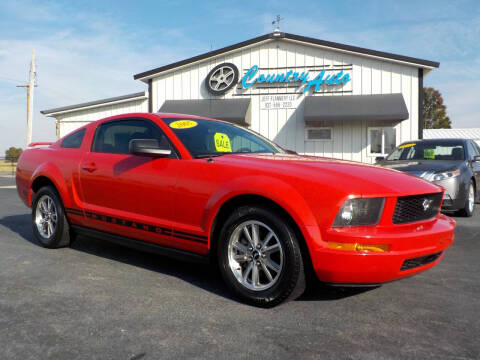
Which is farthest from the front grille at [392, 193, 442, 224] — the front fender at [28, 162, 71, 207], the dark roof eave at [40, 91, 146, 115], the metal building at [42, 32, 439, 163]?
the dark roof eave at [40, 91, 146, 115]

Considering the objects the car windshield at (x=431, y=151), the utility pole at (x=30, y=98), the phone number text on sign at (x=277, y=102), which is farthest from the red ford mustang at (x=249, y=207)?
the utility pole at (x=30, y=98)

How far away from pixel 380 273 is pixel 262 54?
51.4ft

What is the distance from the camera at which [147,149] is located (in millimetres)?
3578

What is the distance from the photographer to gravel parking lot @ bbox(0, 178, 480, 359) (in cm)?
235

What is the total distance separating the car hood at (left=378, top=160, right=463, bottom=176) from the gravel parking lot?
10.5 ft

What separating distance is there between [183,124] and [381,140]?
13.8 metres

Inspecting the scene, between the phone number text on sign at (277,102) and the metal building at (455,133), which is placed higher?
the metal building at (455,133)

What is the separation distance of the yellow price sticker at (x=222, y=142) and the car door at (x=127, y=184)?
0.45m

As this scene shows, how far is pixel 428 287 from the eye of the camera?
3531 mm

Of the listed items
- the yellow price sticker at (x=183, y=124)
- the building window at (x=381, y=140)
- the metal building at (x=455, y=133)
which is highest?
the metal building at (x=455, y=133)

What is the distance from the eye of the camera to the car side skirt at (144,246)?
136 inches

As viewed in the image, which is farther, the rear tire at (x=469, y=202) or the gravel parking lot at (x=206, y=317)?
the rear tire at (x=469, y=202)

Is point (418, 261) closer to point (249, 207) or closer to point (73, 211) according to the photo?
point (249, 207)

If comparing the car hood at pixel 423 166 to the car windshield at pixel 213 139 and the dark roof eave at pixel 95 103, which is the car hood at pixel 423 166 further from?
the dark roof eave at pixel 95 103
